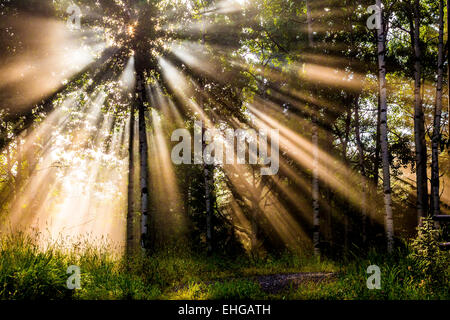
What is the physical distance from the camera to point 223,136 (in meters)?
15.6

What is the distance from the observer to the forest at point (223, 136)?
5.91 meters

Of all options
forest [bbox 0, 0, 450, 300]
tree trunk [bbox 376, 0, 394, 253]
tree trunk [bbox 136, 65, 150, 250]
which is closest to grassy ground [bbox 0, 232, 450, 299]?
forest [bbox 0, 0, 450, 300]

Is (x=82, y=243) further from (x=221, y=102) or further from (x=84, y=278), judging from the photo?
(x=221, y=102)

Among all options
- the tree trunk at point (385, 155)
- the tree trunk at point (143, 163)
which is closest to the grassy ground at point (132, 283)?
the tree trunk at point (385, 155)

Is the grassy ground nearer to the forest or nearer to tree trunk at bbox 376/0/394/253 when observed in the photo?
the forest

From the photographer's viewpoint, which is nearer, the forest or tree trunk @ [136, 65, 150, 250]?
the forest

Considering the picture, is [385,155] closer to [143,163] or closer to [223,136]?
[223,136]

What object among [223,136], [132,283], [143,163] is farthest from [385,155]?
[132,283]

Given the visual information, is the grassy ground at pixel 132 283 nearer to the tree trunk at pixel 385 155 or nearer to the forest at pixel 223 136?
the forest at pixel 223 136

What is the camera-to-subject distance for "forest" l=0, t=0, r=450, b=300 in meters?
5.91

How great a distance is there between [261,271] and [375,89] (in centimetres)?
1317

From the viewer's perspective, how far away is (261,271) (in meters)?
10.1
